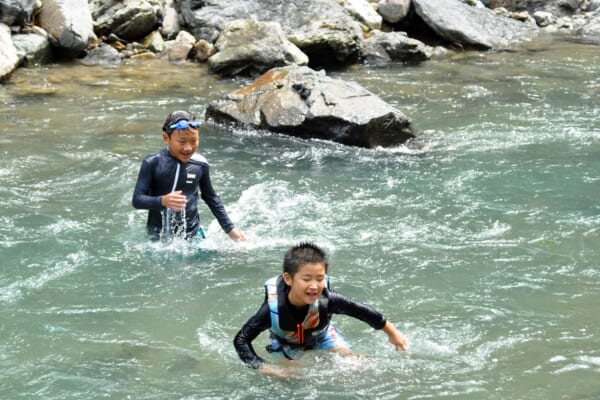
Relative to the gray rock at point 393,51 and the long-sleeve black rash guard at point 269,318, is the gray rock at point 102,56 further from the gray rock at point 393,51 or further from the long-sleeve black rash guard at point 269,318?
the long-sleeve black rash guard at point 269,318

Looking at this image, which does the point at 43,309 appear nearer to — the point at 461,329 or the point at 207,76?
the point at 461,329

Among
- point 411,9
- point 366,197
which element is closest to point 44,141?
point 366,197

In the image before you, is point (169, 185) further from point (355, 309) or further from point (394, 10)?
point (394, 10)

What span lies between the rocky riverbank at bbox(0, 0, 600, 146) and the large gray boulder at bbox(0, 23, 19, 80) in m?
0.02

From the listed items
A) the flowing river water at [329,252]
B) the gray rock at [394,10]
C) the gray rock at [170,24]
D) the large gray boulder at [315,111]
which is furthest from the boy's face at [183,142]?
the gray rock at [394,10]

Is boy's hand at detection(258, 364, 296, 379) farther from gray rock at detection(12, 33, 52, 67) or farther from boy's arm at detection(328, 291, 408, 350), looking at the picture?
gray rock at detection(12, 33, 52, 67)

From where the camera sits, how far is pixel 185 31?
1764 cm

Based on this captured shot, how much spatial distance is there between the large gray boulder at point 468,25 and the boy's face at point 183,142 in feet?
44.4

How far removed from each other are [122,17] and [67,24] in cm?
158

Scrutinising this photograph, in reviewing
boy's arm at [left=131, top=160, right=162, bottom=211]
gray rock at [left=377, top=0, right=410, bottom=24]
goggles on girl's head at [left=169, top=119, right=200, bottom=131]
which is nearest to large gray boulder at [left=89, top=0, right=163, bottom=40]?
gray rock at [left=377, top=0, right=410, bottom=24]

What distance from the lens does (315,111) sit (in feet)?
34.4

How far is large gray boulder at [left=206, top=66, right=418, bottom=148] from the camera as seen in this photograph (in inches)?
405

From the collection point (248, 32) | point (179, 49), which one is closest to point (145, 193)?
point (248, 32)

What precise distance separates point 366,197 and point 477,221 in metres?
1.28
